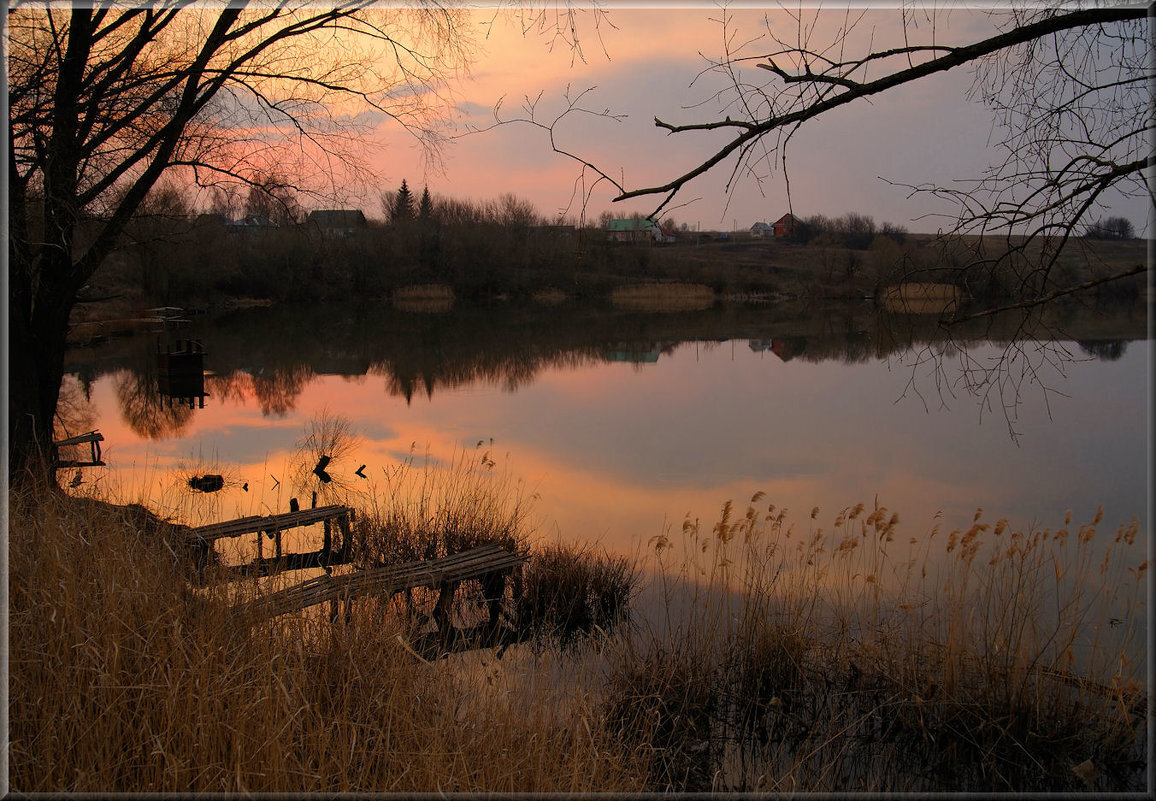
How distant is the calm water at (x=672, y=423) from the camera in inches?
413

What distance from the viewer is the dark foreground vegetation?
331 centimetres

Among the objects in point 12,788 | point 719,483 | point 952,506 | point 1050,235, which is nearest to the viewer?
point 12,788

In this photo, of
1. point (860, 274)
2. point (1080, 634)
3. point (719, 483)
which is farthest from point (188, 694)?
point (719, 483)

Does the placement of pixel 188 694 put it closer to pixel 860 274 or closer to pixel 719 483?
pixel 860 274

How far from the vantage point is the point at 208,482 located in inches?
→ 429

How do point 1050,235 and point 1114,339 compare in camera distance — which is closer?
point 1050,235

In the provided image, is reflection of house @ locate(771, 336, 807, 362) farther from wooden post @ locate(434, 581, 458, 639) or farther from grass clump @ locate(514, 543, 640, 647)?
wooden post @ locate(434, 581, 458, 639)

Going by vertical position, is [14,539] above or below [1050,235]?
below

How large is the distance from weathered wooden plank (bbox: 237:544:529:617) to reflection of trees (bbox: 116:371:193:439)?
11144mm

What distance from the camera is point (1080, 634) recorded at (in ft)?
20.1

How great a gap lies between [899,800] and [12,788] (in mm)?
4089

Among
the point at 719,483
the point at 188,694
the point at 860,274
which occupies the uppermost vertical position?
the point at 860,274

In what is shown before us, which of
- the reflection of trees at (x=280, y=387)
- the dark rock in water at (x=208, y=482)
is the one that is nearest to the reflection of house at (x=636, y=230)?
the dark rock in water at (x=208, y=482)

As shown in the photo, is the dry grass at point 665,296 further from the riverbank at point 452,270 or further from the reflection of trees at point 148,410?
the reflection of trees at point 148,410
